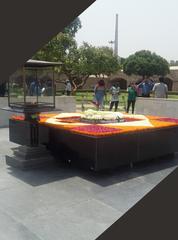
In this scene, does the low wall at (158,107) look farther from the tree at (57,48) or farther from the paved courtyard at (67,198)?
the tree at (57,48)

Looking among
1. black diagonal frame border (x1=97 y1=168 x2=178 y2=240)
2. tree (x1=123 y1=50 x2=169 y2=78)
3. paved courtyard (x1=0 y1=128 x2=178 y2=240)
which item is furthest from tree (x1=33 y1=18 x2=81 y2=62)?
tree (x1=123 y1=50 x2=169 y2=78)

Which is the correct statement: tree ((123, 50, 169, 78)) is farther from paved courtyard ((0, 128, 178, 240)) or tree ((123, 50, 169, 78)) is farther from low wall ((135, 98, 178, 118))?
paved courtyard ((0, 128, 178, 240))

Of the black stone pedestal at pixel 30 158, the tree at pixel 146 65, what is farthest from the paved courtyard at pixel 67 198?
the tree at pixel 146 65

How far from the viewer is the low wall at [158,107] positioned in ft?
38.9

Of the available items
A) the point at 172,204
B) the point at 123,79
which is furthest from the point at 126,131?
the point at 123,79

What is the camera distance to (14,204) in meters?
4.12

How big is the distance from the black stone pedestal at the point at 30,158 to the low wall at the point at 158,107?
279 inches

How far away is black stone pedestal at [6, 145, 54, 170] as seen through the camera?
18.6 feet

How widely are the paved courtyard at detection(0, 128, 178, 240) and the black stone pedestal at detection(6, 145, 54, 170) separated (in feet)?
0.44

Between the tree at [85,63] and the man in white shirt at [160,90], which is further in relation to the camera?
the tree at [85,63]

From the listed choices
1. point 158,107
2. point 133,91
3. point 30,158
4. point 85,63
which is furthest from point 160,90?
point 85,63

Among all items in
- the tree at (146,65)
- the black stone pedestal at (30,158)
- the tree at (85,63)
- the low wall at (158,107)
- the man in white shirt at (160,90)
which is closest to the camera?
the black stone pedestal at (30,158)

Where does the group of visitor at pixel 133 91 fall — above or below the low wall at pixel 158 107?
above

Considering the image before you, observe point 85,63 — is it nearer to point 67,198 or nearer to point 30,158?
point 30,158
